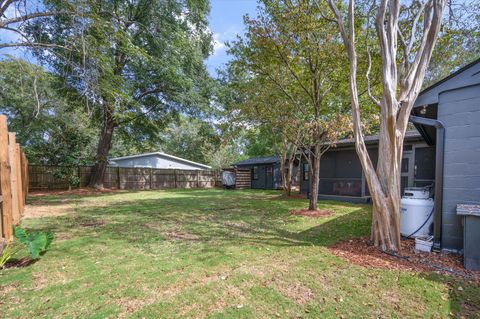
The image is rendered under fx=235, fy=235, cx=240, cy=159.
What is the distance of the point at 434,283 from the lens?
278 cm

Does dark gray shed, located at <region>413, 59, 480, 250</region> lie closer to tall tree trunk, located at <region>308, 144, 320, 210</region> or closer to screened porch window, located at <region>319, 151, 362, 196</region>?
tall tree trunk, located at <region>308, 144, 320, 210</region>

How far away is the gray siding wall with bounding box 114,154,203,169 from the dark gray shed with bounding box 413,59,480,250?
66.8 feet

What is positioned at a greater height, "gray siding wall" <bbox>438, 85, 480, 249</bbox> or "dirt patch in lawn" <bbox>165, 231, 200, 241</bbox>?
"gray siding wall" <bbox>438, 85, 480, 249</bbox>

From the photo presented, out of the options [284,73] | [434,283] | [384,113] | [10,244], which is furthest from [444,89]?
[10,244]

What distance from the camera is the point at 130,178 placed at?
1720 cm

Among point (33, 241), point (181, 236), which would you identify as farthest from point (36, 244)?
point (181, 236)

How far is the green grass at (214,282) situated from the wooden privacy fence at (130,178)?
12.0 m

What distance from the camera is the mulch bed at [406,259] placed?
3.15 metres

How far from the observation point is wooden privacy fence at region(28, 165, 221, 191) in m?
13.8

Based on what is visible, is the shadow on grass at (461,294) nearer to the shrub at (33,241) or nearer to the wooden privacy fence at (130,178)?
the shrub at (33,241)

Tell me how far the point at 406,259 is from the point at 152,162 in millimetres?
20433

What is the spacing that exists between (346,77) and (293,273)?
22.0 feet

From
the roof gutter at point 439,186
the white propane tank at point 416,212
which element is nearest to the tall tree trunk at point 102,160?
the white propane tank at point 416,212

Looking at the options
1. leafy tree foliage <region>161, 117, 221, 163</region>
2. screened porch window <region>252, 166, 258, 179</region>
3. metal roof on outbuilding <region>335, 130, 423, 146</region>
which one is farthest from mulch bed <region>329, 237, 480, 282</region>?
leafy tree foliage <region>161, 117, 221, 163</region>
